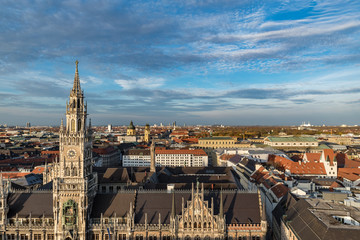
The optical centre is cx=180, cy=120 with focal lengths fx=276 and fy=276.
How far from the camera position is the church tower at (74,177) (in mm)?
50750

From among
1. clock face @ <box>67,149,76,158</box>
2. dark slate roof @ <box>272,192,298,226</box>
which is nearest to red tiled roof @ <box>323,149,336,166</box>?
dark slate roof @ <box>272,192,298,226</box>

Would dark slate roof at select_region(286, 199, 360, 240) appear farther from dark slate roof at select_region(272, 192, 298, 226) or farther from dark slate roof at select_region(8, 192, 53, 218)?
dark slate roof at select_region(8, 192, 53, 218)

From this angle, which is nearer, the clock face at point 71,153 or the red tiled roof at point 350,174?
the clock face at point 71,153

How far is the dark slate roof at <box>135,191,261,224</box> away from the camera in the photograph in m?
51.7

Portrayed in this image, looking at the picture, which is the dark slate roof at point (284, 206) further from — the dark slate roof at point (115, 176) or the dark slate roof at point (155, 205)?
the dark slate roof at point (115, 176)

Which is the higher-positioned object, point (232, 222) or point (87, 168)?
point (87, 168)

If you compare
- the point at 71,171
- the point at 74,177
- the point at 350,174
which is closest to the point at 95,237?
the point at 74,177

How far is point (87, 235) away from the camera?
5131 centimetres

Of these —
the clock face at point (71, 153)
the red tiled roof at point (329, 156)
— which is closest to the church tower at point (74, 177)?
the clock face at point (71, 153)

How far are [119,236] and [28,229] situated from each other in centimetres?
1728

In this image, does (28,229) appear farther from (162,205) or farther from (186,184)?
(186,184)

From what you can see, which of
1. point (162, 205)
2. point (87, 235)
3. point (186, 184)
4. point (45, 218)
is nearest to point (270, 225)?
point (186, 184)

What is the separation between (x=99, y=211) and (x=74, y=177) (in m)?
8.19

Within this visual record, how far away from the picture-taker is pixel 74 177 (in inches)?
2034
